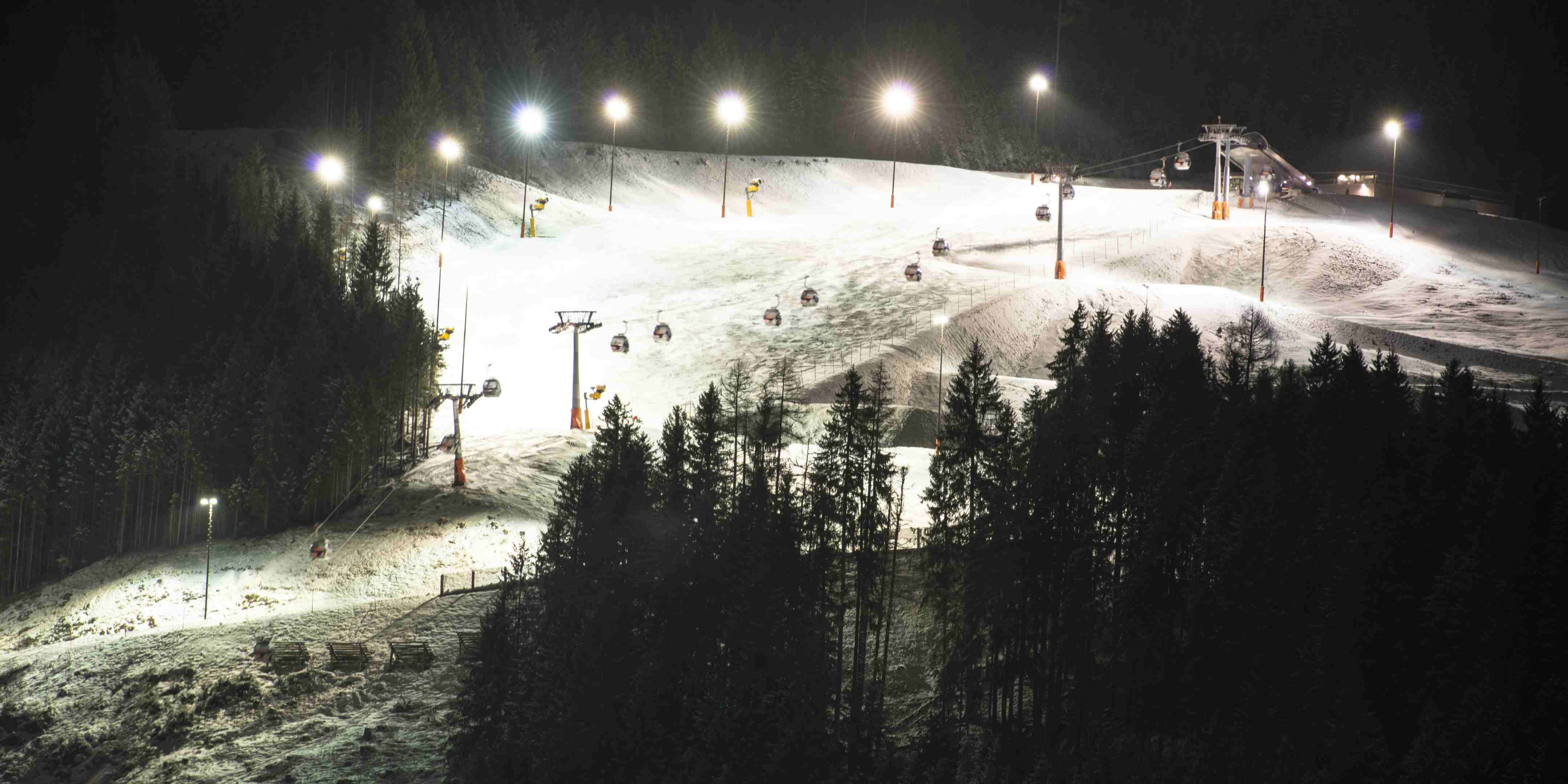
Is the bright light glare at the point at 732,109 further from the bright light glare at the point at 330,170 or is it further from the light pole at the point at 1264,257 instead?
the light pole at the point at 1264,257

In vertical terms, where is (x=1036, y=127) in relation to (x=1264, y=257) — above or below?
above

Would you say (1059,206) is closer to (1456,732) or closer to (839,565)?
(839,565)

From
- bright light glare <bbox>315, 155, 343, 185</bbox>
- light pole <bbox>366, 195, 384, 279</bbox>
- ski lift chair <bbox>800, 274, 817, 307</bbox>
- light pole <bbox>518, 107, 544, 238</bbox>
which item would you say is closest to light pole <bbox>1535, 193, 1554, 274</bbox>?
ski lift chair <bbox>800, 274, 817, 307</bbox>

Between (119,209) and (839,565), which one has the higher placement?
(119,209)

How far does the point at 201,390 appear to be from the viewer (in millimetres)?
58625

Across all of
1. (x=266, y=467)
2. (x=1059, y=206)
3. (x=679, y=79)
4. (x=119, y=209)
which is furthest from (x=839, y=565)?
(x=679, y=79)

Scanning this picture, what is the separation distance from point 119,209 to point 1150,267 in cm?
6425

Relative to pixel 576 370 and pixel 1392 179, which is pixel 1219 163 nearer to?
pixel 1392 179

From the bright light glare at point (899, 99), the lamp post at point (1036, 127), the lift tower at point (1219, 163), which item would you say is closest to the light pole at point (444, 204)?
the bright light glare at point (899, 99)

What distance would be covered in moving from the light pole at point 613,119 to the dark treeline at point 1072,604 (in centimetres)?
5825

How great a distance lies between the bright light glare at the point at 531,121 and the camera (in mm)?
100375

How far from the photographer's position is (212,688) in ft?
125

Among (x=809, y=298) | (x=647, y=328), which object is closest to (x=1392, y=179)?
(x=809, y=298)

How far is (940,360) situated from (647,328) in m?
16.4
